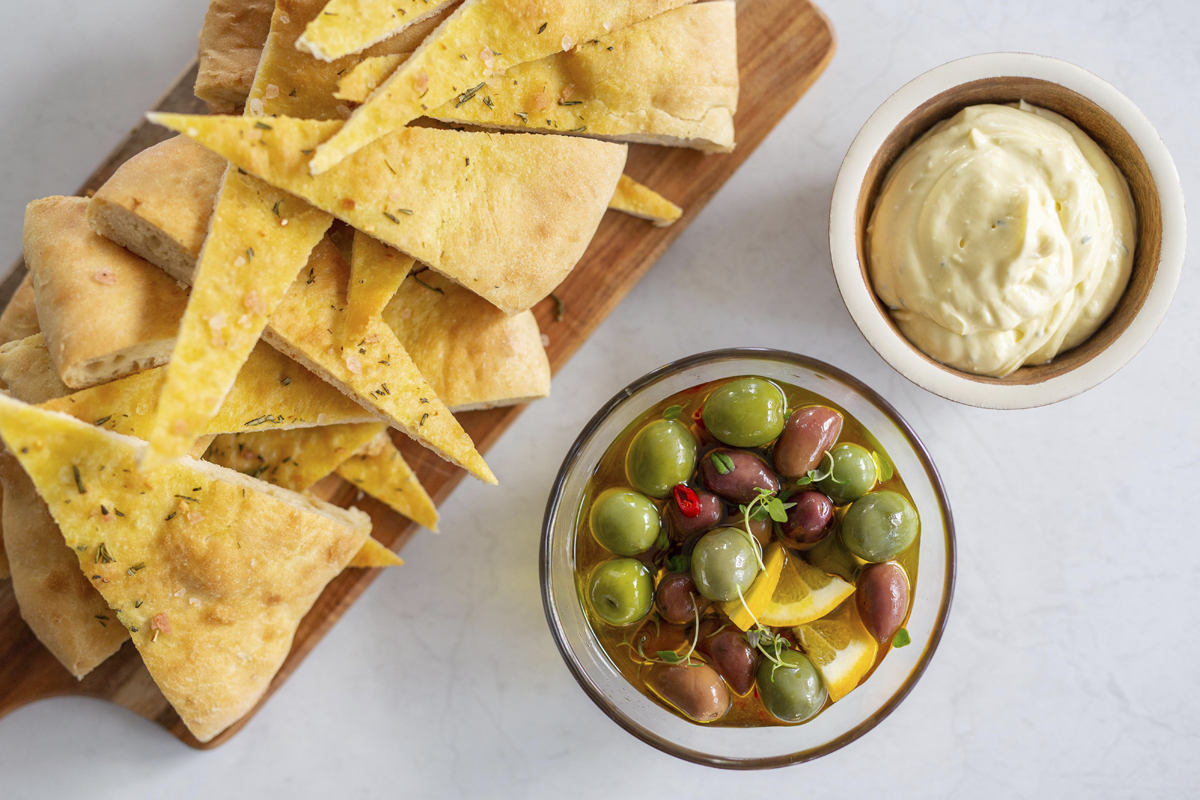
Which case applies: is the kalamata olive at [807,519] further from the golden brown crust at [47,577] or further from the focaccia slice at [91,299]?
the golden brown crust at [47,577]

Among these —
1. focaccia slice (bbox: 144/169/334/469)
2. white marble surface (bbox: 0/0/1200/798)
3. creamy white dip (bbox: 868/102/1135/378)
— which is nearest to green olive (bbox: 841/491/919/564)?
creamy white dip (bbox: 868/102/1135/378)

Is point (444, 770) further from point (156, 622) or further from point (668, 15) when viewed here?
point (668, 15)

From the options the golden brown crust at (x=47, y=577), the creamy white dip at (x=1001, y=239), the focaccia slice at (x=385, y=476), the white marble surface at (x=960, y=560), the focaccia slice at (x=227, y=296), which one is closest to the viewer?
the focaccia slice at (x=227, y=296)

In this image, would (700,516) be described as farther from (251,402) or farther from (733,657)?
(251,402)

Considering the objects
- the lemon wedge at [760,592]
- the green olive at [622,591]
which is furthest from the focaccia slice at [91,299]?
the lemon wedge at [760,592]

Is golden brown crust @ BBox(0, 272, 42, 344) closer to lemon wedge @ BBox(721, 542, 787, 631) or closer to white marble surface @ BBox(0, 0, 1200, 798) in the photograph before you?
white marble surface @ BBox(0, 0, 1200, 798)

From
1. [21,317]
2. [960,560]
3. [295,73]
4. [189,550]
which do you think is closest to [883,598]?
[960,560]
